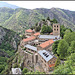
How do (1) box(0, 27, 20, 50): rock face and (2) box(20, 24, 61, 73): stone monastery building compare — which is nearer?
(2) box(20, 24, 61, 73): stone monastery building

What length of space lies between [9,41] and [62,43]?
81263 mm

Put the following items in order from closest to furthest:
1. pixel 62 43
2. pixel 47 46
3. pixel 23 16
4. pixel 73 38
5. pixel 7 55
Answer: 1. pixel 62 43
2. pixel 73 38
3. pixel 47 46
4. pixel 7 55
5. pixel 23 16

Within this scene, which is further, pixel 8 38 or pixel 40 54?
pixel 8 38

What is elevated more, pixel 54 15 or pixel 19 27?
pixel 54 15

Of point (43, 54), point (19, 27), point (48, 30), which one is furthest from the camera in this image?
point (19, 27)

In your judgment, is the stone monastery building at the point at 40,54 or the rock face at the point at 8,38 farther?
the rock face at the point at 8,38

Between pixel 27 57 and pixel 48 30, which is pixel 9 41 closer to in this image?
pixel 48 30

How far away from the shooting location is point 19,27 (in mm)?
132625

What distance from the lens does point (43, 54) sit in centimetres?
Answer: 2850

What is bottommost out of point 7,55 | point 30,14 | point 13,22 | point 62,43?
point 7,55

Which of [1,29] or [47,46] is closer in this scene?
[47,46]

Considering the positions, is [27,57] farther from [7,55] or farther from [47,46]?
[7,55]

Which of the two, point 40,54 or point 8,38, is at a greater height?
point 40,54

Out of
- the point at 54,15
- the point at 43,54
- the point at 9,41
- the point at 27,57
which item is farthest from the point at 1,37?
Answer: the point at 54,15
